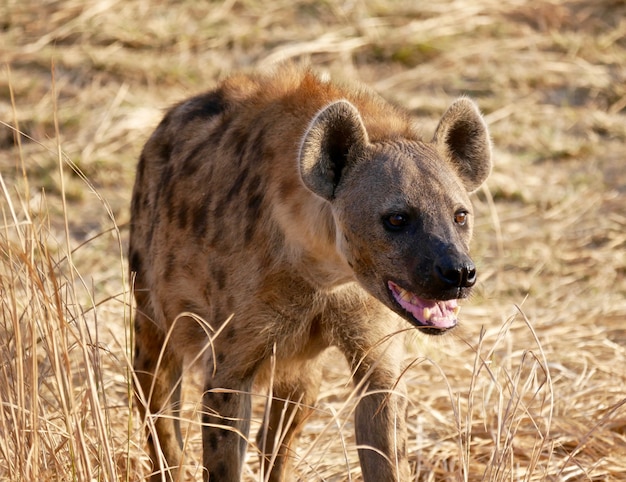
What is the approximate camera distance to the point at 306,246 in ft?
11.2

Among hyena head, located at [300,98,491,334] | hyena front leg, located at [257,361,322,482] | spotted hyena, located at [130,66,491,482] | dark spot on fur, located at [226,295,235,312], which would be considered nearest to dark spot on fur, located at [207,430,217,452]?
spotted hyena, located at [130,66,491,482]

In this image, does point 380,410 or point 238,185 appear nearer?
point 380,410

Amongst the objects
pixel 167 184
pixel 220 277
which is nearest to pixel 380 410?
pixel 220 277

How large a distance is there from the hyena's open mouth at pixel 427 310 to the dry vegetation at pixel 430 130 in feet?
2.85

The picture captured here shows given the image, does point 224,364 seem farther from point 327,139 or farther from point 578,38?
point 578,38

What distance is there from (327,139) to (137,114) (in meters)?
3.90

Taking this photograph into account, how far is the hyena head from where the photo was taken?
10.1ft

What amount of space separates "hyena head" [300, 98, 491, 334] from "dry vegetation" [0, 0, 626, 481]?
981 millimetres

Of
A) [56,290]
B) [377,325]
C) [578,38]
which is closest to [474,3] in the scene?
[578,38]

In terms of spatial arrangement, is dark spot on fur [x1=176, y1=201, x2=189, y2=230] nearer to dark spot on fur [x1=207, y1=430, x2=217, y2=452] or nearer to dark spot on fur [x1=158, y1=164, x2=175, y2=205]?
dark spot on fur [x1=158, y1=164, x2=175, y2=205]

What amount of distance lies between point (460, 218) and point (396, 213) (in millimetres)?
186

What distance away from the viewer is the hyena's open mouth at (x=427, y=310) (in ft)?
10.3

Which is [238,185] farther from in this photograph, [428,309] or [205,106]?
[428,309]

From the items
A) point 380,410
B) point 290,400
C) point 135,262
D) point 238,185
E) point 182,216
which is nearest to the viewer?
point 380,410
